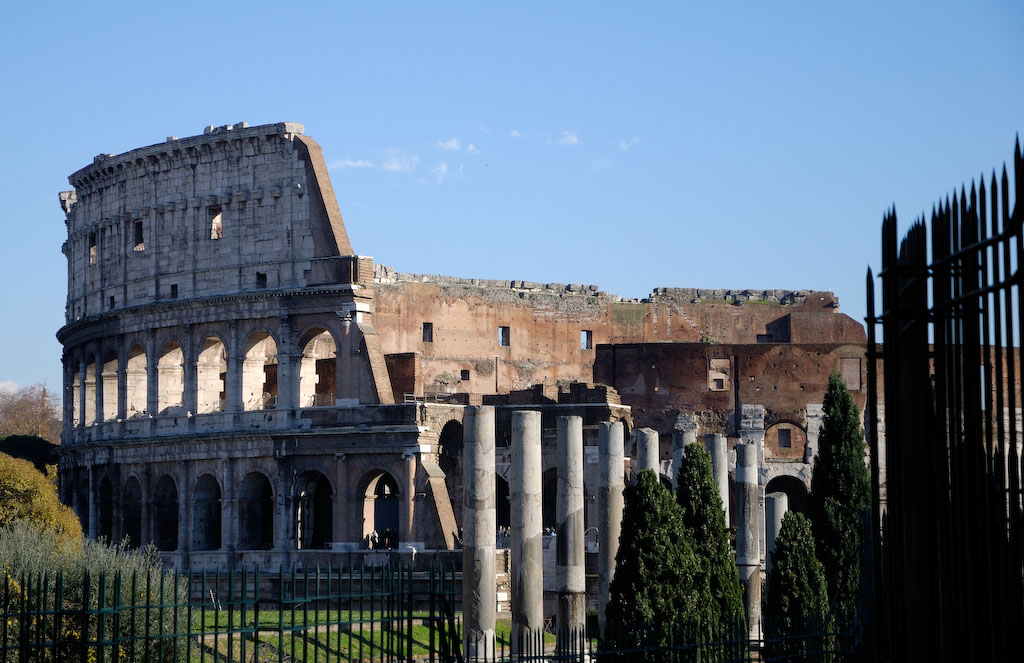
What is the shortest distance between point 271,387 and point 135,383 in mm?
3764

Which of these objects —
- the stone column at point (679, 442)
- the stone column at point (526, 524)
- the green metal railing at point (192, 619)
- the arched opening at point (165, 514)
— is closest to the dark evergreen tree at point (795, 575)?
the stone column at point (679, 442)

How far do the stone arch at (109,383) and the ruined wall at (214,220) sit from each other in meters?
1.49

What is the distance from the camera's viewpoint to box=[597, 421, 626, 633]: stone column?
81.7 ft

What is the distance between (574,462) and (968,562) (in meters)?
19.1

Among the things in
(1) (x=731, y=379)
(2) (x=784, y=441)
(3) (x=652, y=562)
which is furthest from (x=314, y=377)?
(3) (x=652, y=562)

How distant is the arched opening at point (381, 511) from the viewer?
35.9 metres

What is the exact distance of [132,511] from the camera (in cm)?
4019

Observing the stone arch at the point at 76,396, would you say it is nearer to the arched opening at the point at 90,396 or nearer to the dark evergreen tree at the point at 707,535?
the arched opening at the point at 90,396

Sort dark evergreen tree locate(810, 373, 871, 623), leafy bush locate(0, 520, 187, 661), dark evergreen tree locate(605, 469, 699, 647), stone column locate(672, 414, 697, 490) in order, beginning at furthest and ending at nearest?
stone column locate(672, 414, 697, 490) → dark evergreen tree locate(810, 373, 871, 623) → dark evergreen tree locate(605, 469, 699, 647) → leafy bush locate(0, 520, 187, 661)

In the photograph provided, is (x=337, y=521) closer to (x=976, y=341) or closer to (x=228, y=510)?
(x=228, y=510)

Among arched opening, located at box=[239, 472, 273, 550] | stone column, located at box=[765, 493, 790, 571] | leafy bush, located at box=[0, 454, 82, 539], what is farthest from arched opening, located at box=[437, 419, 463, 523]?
stone column, located at box=[765, 493, 790, 571]

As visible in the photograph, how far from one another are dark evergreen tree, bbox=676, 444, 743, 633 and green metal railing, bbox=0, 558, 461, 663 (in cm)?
439

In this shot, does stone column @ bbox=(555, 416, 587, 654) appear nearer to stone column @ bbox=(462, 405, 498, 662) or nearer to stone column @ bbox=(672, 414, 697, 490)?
stone column @ bbox=(462, 405, 498, 662)

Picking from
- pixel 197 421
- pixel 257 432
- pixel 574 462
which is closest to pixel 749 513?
pixel 574 462
